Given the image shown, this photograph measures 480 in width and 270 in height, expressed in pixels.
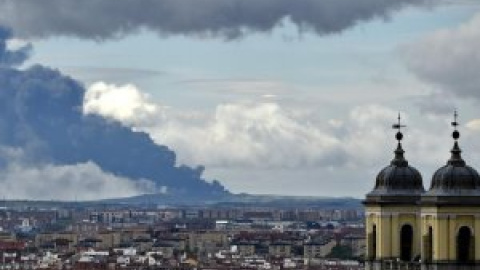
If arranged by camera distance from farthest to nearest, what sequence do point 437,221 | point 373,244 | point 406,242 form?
1. point 373,244
2. point 406,242
3. point 437,221

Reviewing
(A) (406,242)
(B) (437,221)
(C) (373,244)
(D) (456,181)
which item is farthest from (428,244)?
(C) (373,244)

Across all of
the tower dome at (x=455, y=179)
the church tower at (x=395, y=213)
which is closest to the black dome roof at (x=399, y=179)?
the church tower at (x=395, y=213)

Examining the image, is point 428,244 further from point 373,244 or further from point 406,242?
point 373,244

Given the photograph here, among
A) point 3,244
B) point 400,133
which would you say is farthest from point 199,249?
point 400,133

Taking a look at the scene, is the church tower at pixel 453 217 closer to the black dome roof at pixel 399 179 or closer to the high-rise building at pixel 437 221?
the high-rise building at pixel 437 221

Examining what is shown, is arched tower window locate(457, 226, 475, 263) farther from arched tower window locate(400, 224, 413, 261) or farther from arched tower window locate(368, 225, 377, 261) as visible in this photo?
arched tower window locate(368, 225, 377, 261)

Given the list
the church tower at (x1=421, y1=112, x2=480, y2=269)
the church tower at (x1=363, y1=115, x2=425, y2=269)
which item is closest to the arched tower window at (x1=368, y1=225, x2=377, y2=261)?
the church tower at (x1=363, y1=115, x2=425, y2=269)
